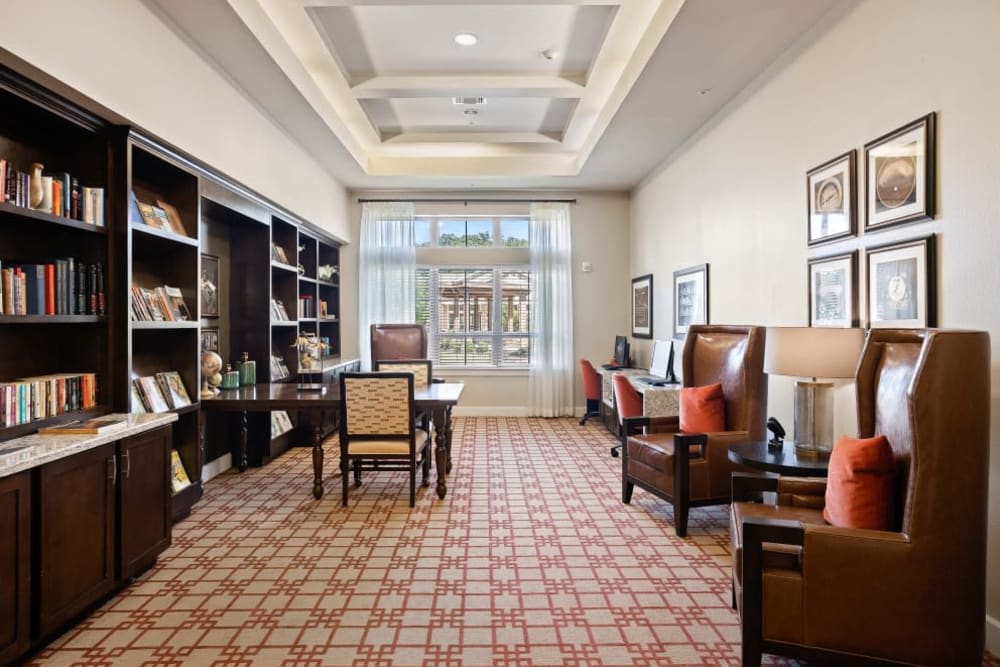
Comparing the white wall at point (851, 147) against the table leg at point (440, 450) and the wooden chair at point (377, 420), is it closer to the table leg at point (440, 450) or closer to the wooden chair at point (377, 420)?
the table leg at point (440, 450)

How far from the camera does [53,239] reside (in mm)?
2932

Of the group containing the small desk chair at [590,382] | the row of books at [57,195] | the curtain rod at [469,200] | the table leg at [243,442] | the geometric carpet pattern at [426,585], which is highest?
the curtain rod at [469,200]

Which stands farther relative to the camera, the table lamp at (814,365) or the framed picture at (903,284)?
the table lamp at (814,365)

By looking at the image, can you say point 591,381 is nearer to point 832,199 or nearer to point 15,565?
point 832,199

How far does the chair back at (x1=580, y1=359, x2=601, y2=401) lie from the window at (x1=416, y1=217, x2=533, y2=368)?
1205 millimetres

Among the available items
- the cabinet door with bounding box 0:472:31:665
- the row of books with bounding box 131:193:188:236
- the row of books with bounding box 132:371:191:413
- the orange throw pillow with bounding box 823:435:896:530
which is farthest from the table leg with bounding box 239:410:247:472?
the orange throw pillow with bounding box 823:435:896:530

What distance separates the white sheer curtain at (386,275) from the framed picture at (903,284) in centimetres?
550

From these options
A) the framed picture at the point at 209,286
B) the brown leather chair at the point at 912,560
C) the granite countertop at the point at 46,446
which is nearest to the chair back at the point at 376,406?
the granite countertop at the point at 46,446

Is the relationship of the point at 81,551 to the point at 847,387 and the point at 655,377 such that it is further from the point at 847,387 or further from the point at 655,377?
the point at 655,377

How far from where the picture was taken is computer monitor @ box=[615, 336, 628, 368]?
6.93 metres

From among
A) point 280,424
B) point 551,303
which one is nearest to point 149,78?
point 280,424

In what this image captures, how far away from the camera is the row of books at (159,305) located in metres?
3.37

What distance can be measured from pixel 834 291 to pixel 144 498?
3.79 meters

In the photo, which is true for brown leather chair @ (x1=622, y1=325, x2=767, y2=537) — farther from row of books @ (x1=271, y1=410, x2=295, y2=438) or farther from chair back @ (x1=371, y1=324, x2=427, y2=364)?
row of books @ (x1=271, y1=410, x2=295, y2=438)
